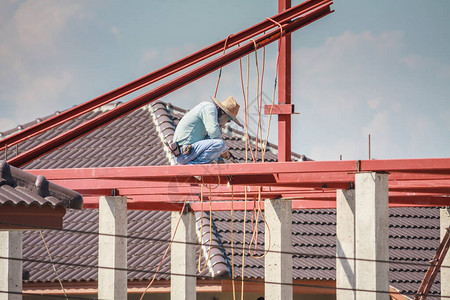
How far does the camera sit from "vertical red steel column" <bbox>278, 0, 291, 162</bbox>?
11.6 m

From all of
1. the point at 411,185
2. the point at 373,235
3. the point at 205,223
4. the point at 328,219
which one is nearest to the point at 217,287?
the point at 205,223

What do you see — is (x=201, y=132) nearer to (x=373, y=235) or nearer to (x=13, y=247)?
(x=373, y=235)

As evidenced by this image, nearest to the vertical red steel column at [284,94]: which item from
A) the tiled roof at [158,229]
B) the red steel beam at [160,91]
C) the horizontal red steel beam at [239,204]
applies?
the red steel beam at [160,91]

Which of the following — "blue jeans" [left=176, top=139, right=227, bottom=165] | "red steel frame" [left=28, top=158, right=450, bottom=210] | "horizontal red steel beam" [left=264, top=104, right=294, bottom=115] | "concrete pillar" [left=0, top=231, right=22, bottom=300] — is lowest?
"concrete pillar" [left=0, top=231, right=22, bottom=300]

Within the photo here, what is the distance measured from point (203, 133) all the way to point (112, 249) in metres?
2.61

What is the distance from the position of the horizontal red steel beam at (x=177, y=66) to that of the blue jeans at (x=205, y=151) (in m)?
1.24

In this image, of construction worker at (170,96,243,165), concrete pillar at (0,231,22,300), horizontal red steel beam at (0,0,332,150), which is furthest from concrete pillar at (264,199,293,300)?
concrete pillar at (0,231,22,300)

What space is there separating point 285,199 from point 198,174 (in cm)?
292

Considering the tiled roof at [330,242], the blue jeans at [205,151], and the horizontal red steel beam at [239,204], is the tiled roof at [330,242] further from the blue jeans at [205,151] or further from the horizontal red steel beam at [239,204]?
the blue jeans at [205,151]

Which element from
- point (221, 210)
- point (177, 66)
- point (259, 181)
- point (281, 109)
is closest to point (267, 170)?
point (259, 181)

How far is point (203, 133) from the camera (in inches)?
457

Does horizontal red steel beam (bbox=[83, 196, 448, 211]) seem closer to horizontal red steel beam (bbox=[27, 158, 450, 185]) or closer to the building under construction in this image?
the building under construction

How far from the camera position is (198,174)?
10.5m

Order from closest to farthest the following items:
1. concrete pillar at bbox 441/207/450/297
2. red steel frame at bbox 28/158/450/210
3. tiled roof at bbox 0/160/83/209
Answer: tiled roof at bbox 0/160/83/209, red steel frame at bbox 28/158/450/210, concrete pillar at bbox 441/207/450/297
